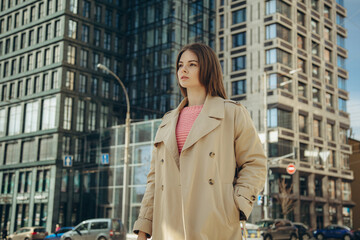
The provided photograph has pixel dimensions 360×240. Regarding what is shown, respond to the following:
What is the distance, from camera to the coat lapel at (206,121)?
9.59 feet

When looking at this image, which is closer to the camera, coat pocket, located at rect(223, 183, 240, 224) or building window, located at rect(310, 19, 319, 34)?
coat pocket, located at rect(223, 183, 240, 224)

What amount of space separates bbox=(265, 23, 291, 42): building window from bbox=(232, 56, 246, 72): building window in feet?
11.8

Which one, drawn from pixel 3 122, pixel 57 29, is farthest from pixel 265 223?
pixel 3 122

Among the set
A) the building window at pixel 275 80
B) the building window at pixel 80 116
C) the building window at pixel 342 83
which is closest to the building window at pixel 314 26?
the building window at pixel 342 83

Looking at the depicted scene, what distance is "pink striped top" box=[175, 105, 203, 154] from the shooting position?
3067 millimetres

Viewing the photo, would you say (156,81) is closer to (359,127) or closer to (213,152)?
(359,127)

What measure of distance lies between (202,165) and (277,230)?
28.0 meters

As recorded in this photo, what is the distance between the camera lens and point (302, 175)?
165 ft

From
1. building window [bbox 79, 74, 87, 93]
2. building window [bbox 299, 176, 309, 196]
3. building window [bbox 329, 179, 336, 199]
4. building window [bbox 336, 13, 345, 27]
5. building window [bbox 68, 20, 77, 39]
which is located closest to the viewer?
building window [bbox 68, 20, 77, 39]

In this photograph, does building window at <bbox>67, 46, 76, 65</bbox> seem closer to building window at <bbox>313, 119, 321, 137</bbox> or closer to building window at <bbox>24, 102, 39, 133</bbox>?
building window at <bbox>24, 102, 39, 133</bbox>

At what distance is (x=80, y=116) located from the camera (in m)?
50.0

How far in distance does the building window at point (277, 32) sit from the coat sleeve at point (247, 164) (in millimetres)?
47259

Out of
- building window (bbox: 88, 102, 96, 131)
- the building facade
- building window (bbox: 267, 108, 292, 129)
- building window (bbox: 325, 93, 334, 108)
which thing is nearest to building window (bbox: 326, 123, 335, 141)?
the building facade

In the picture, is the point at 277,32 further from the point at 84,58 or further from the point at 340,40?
the point at 84,58
